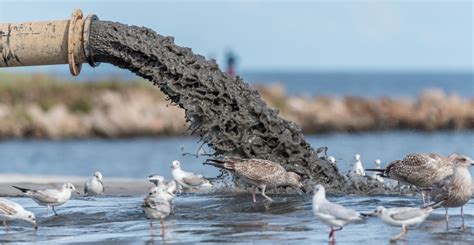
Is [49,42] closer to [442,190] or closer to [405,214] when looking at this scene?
[442,190]

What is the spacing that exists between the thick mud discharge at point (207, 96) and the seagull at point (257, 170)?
0.57 m

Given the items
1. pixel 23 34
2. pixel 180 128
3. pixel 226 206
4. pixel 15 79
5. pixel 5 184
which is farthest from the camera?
pixel 15 79

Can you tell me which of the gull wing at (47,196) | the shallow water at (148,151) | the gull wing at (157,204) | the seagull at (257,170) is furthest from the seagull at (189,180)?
the shallow water at (148,151)

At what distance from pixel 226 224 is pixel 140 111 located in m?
36.4

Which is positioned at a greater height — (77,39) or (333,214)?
(77,39)

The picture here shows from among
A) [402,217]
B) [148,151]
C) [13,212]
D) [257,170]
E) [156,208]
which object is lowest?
[402,217]

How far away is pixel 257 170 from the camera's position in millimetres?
15094

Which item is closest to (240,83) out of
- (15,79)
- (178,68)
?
(178,68)

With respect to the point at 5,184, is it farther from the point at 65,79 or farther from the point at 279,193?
the point at 65,79

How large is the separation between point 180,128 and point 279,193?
107 feet

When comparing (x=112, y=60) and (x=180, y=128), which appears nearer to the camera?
(x=112, y=60)

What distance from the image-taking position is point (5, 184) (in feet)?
60.6

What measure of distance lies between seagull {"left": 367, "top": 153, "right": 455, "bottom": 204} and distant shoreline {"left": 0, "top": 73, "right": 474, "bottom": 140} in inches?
1289

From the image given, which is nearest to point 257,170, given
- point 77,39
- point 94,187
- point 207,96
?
point 207,96
